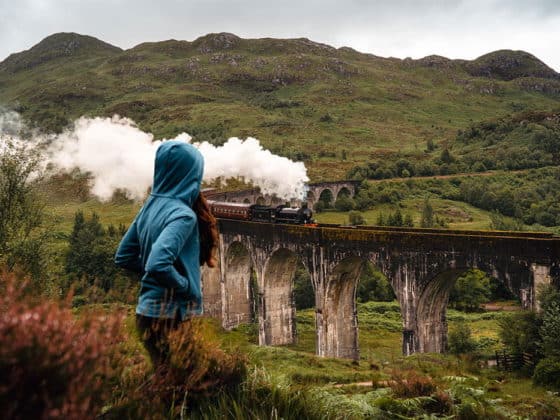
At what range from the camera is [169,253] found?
3.60m

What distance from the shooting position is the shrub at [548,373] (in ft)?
51.8

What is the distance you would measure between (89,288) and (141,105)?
151698 mm

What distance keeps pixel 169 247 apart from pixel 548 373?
16.6 meters

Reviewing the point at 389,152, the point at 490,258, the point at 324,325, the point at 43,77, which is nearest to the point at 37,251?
the point at 324,325

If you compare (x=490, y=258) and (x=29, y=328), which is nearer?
(x=29, y=328)

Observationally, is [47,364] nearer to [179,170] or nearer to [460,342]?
[179,170]

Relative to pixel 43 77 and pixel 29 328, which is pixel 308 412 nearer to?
pixel 29 328

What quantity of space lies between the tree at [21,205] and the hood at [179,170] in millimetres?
21401

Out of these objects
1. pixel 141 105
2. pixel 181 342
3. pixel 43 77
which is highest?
pixel 43 77

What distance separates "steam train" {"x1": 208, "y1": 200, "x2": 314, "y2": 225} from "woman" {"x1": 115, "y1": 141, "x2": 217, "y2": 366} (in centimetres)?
2145

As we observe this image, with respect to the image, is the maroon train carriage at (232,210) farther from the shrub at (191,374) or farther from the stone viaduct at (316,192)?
the shrub at (191,374)

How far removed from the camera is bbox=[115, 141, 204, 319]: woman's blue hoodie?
3645 mm

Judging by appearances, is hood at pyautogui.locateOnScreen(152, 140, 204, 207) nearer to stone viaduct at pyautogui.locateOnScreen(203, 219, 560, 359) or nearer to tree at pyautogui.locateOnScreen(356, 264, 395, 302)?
stone viaduct at pyautogui.locateOnScreen(203, 219, 560, 359)

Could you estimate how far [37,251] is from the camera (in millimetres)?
23875
